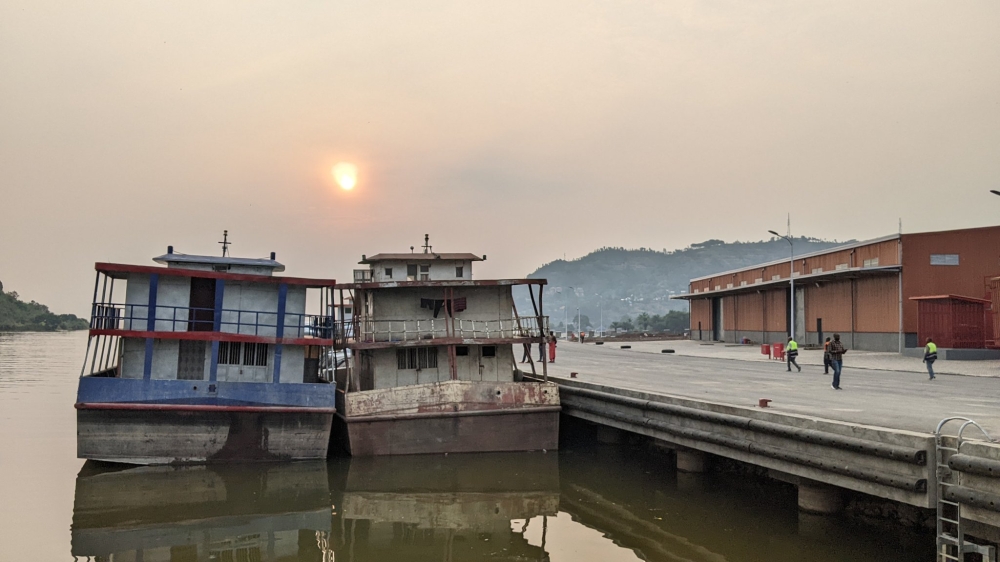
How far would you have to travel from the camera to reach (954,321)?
35969mm

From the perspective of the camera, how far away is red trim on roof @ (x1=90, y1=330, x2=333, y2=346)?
1966cm

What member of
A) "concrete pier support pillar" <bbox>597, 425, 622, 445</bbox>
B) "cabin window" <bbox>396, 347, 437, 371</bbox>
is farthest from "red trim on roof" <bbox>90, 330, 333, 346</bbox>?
"concrete pier support pillar" <bbox>597, 425, 622, 445</bbox>

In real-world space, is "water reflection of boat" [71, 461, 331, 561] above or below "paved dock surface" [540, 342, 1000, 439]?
below

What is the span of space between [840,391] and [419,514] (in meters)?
12.4

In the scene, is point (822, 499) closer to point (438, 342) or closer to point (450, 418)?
point (450, 418)

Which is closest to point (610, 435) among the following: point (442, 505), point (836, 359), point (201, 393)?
point (836, 359)

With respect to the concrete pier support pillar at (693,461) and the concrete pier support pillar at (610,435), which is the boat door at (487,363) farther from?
the concrete pier support pillar at (693,461)

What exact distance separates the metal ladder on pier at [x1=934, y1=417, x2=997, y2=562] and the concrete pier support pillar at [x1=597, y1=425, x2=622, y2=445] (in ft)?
45.2

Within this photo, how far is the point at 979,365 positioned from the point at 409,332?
2549 centimetres

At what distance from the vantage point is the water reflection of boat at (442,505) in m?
14.0

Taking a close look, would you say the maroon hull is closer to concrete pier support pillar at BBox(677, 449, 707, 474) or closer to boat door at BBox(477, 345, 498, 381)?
boat door at BBox(477, 345, 498, 381)

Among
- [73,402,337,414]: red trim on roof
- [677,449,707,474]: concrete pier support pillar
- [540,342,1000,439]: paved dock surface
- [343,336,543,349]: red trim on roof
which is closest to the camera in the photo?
[540,342,1000,439]: paved dock surface

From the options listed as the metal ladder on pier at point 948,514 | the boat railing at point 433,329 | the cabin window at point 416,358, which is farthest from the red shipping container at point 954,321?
the metal ladder on pier at point 948,514

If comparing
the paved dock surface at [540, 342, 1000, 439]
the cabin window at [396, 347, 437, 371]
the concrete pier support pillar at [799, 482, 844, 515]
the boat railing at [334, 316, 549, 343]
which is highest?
the boat railing at [334, 316, 549, 343]
